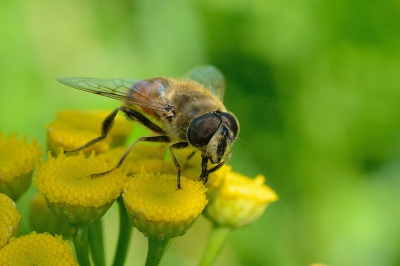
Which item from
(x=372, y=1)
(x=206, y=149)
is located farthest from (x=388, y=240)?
(x=206, y=149)

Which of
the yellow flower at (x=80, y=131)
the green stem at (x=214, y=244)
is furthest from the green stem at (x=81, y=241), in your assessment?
the green stem at (x=214, y=244)

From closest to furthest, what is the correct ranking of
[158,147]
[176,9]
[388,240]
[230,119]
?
[230,119] < [158,147] < [388,240] < [176,9]

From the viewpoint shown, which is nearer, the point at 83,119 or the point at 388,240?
the point at 83,119

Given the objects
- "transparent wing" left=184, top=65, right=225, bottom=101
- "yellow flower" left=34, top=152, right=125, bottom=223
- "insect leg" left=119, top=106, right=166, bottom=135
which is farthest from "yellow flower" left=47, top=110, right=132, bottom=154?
"transparent wing" left=184, top=65, right=225, bottom=101

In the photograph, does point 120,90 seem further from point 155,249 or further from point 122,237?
point 155,249

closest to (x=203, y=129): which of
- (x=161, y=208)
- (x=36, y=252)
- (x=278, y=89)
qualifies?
(x=161, y=208)

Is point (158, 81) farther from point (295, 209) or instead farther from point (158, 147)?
point (295, 209)

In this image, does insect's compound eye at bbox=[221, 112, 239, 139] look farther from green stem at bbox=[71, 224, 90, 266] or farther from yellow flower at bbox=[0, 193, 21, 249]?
yellow flower at bbox=[0, 193, 21, 249]
